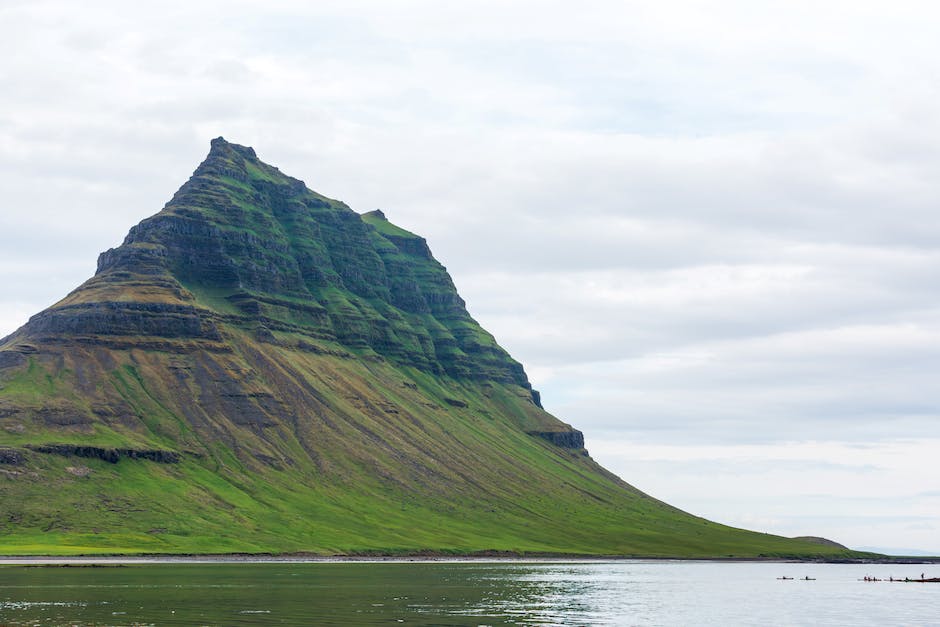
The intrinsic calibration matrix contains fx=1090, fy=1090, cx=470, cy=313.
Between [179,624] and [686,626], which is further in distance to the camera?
[686,626]

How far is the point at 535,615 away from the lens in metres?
124

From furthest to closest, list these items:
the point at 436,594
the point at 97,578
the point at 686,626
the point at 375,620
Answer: the point at 97,578 < the point at 436,594 < the point at 686,626 < the point at 375,620

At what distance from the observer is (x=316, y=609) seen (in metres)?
121

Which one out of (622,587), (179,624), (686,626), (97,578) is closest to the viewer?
(179,624)

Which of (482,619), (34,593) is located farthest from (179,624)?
(34,593)

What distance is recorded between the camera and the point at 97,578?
180000 millimetres

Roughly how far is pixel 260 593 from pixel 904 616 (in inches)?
3359

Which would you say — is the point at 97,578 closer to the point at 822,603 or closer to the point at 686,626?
the point at 686,626

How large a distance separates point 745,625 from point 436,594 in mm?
47230

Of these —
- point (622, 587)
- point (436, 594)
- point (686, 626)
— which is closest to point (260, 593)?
point (436, 594)

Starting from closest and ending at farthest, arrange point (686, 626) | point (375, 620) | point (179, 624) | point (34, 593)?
point (179, 624) < point (375, 620) < point (686, 626) < point (34, 593)

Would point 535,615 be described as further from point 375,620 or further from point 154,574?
point 154,574

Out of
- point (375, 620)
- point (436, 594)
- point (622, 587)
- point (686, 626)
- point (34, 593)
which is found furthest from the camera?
point (622, 587)

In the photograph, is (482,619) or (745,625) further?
(745,625)
